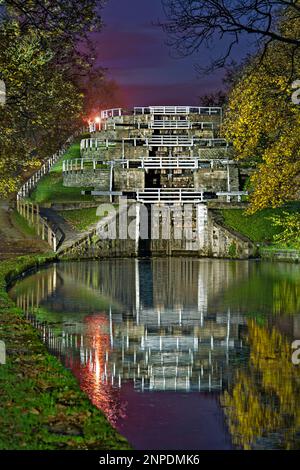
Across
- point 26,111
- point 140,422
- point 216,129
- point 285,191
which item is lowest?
point 140,422

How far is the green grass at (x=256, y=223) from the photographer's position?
47406mm

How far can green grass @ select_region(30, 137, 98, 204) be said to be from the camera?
5885cm

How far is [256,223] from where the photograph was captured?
49000 millimetres

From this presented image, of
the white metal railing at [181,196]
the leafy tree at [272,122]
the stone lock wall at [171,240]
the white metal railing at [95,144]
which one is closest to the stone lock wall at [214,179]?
the white metal railing at [181,196]

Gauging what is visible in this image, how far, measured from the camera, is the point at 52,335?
18.9 m

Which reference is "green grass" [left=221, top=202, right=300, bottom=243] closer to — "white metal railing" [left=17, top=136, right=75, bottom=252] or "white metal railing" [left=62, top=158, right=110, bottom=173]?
"white metal railing" [left=17, top=136, right=75, bottom=252]

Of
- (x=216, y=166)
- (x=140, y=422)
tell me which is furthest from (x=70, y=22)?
(x=216, y=166)

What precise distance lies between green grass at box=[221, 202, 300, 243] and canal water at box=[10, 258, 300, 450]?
1411 centimetres

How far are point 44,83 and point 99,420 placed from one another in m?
20.8

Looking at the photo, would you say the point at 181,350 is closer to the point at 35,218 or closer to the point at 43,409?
the point at 43,409

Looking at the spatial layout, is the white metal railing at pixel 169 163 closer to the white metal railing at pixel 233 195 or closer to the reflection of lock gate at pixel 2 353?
the white metal railing at pixel 233 195

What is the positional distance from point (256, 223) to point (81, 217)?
11.1 metres

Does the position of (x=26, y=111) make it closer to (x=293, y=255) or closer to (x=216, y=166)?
(x=293, y=255)

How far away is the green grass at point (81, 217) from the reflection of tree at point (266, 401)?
31.3m
